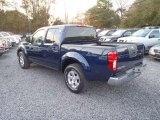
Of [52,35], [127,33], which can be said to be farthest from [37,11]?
[52,35]

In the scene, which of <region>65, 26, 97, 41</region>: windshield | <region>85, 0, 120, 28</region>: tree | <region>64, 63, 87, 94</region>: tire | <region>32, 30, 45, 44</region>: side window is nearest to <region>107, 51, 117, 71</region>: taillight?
<region>64, 63, 87, 94</region>: tire

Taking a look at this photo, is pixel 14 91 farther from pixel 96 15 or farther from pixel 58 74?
pixel 96 15

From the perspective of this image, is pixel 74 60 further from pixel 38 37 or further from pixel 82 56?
pixel 38 37

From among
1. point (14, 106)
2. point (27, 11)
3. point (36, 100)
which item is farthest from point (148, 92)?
point (27, 11)

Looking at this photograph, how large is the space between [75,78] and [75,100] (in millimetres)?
667

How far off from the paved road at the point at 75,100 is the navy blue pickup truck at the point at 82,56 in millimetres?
538

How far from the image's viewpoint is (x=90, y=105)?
464 centimetres

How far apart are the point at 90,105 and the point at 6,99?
215 cm

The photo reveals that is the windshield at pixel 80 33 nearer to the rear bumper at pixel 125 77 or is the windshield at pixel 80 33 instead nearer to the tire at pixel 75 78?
the tire at pixel 75 78

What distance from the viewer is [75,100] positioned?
4934mm

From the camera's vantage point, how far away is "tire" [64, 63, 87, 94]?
5109 millimetres

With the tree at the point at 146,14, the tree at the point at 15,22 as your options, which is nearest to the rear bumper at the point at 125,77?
→ the tree at the point at 146,14

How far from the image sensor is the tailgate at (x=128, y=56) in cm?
462

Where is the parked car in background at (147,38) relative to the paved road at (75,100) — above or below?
above
